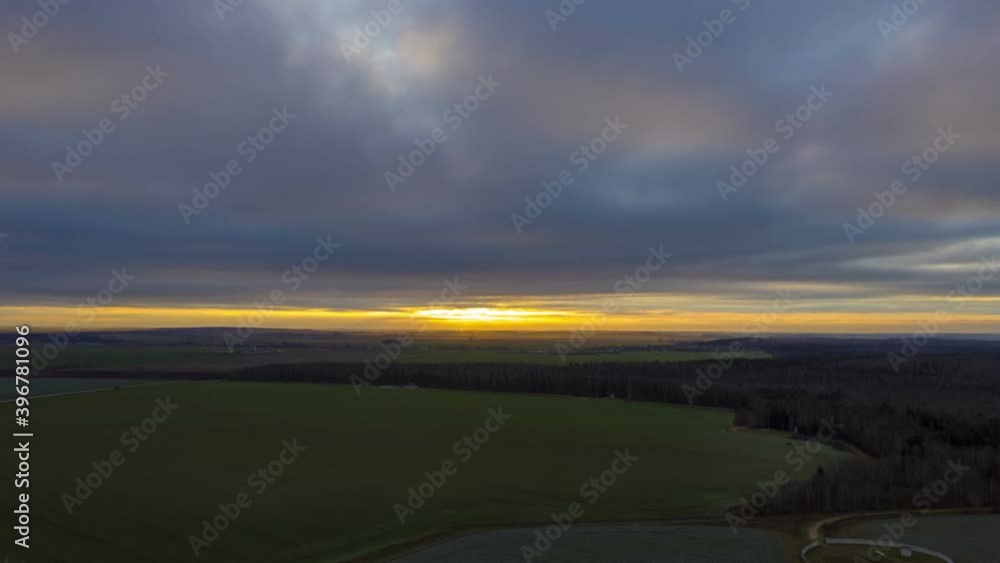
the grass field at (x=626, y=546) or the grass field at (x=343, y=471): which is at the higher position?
the grass field at (x=343, y=471)

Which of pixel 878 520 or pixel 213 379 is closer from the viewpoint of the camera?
pixel 878 520

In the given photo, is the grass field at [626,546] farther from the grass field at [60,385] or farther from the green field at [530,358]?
the green field at [530,358]

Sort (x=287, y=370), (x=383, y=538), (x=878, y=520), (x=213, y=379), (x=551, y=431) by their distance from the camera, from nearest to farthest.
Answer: (x=383, y=538), (x=878, y=520), (x=551, y=431), (x=213, y=379), (x=287, y=370)

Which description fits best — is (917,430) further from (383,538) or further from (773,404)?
(383,538)

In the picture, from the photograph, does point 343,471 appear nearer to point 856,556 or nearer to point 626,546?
point 626,546

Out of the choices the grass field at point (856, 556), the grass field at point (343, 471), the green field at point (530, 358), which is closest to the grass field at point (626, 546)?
the grass field at point (856, 556)

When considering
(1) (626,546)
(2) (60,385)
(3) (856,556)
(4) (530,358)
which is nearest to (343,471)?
(1) (626,546)

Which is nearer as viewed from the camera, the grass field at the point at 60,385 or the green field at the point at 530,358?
the grass field at the point at 60,385

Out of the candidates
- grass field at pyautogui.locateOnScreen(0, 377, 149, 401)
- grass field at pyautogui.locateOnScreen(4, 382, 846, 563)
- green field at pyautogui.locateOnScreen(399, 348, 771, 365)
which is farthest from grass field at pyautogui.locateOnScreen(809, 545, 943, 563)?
green field at pyautogui.locateOnScreen(399, 348, 771, 365)

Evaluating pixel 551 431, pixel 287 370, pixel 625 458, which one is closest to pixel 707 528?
pixel 625 458
